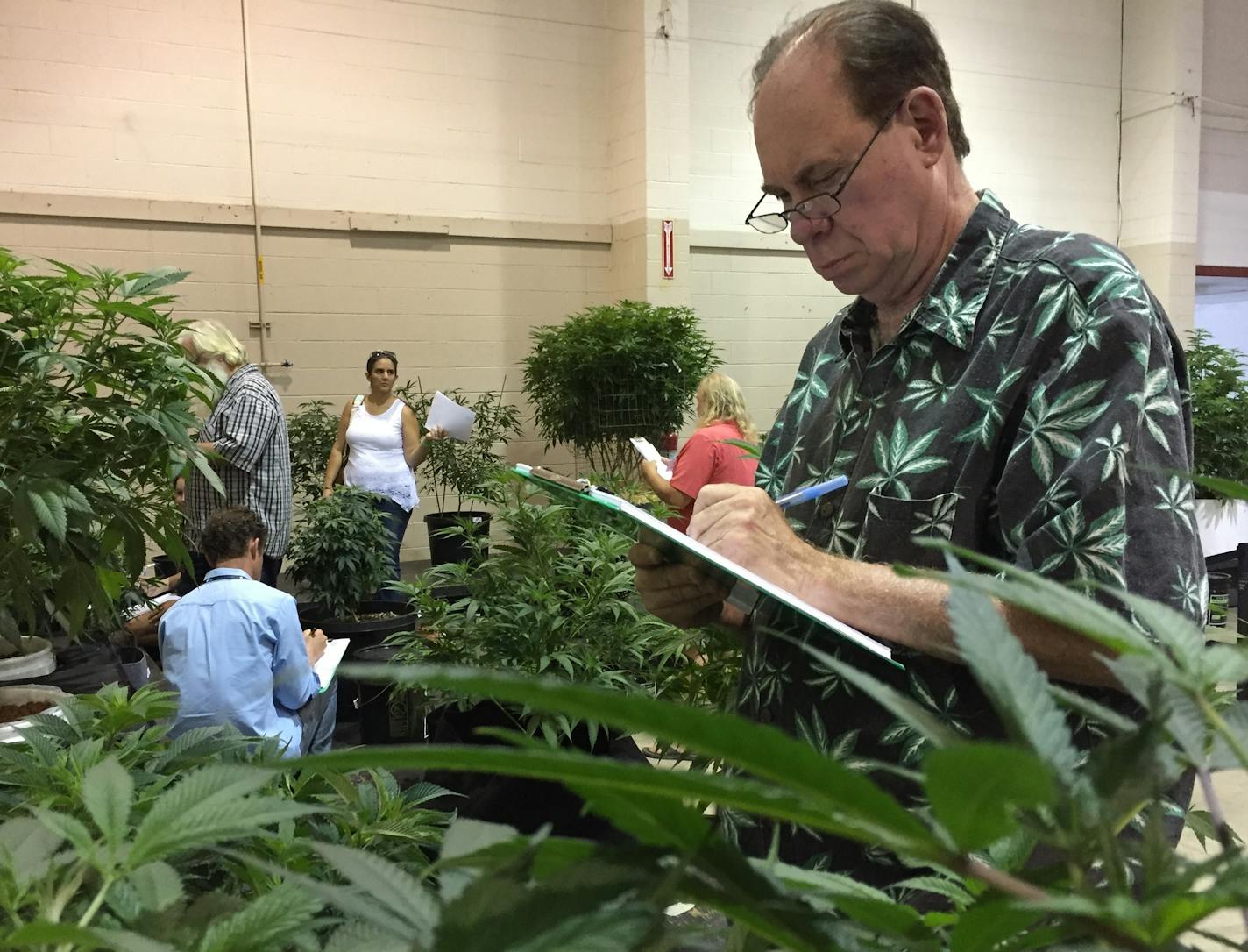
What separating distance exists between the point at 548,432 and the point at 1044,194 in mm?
5447

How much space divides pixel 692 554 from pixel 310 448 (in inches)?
222

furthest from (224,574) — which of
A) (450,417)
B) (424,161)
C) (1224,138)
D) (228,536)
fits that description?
(1224,138)

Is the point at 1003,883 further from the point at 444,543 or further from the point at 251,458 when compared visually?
the point at 444,543

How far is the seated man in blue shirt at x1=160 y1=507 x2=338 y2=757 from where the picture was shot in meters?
2.91

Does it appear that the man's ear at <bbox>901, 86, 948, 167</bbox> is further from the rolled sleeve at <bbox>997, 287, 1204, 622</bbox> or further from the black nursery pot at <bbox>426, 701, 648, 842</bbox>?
the black nursery pot at <bbox>426, 701, 648, 842</bbox>

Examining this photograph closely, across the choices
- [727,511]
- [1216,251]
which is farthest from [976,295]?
[1216,251]

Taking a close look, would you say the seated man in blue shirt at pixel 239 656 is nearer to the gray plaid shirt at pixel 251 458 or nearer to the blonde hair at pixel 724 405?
the gray plaid shirt at pixel 251 458

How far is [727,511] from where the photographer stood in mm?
1148

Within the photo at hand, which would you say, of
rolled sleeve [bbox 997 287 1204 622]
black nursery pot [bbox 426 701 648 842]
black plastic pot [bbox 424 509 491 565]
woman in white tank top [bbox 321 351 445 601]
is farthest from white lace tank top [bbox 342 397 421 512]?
rolled sleeve [bbox 997 287 1204 622]

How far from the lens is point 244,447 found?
15.5ft

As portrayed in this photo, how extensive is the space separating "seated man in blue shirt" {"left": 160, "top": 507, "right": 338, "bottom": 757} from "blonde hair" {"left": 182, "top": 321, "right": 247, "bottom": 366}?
180cm

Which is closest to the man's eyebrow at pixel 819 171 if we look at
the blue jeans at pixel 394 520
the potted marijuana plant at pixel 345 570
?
the potted marijuana plant at pixel 345 570

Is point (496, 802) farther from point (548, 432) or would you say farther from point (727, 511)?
point (548, 432)

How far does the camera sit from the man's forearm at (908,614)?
3.10 ft
